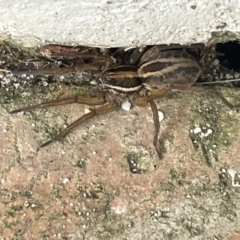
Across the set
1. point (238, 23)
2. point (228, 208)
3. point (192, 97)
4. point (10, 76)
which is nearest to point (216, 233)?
point (228, 208)

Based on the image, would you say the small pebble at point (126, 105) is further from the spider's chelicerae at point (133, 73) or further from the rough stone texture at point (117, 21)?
the rough stone texture at point (117, 21)

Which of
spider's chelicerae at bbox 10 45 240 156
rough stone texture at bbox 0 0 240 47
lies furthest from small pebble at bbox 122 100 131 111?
rough stone texture at bbox 0 0 240 47

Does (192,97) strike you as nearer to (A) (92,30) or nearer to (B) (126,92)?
(B) (126,92)

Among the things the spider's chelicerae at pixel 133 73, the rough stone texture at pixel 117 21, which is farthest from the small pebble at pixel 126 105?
the rough stone texture at pixel 117 21

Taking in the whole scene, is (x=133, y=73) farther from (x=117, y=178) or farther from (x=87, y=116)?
(x=117, y=178)

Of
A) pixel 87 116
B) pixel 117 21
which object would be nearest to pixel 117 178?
pixel 87 116
